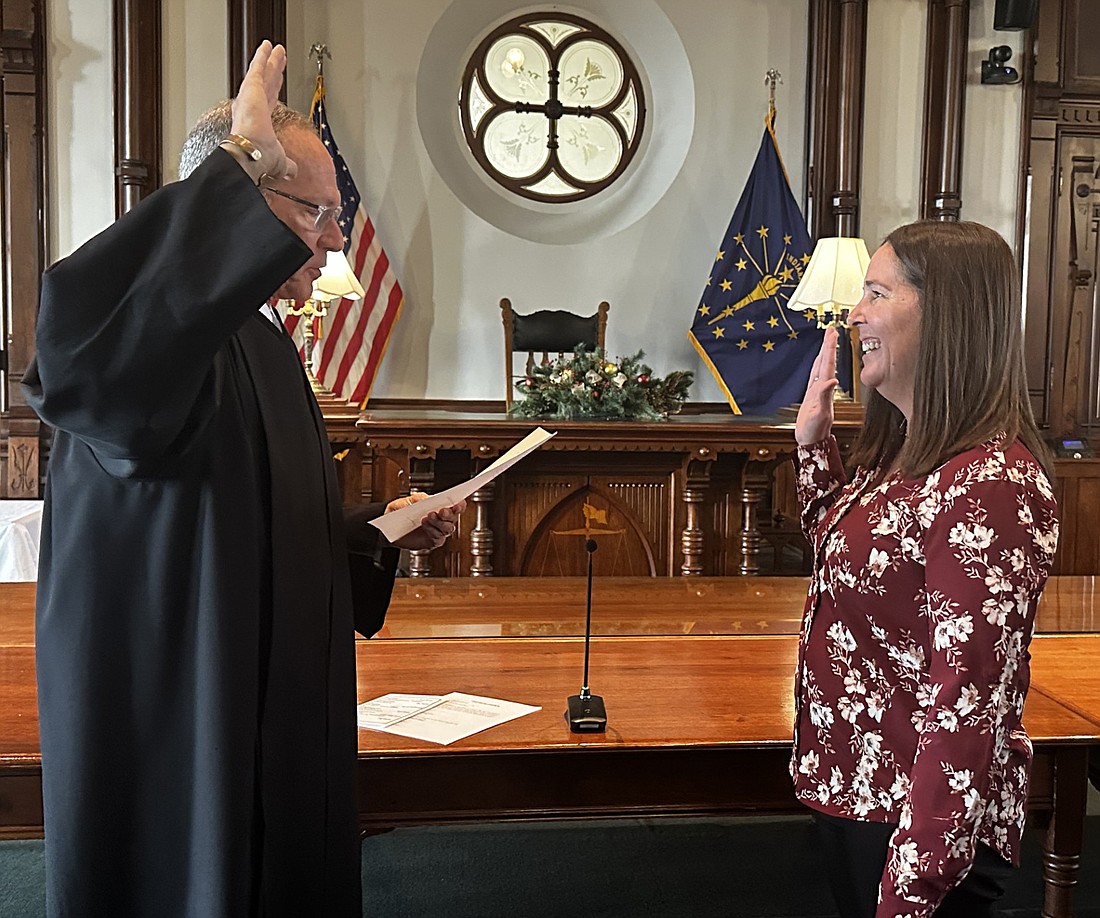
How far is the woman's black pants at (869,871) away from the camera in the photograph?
4.80 ft

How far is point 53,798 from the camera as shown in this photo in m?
1.31

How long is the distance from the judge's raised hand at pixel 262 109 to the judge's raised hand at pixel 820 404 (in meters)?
1.06

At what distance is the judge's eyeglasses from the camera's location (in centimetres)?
135

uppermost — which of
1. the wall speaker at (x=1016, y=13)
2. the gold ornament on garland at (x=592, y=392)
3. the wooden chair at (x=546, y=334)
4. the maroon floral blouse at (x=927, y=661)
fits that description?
the wall speaker at (x=1016, y=13)

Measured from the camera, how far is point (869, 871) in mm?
1539

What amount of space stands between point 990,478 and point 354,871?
3.15ft

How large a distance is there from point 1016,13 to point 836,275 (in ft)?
7.05

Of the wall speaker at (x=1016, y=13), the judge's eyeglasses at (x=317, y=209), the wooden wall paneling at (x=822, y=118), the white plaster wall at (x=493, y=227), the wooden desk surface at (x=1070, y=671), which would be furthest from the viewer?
the wooden wall paneling at (x=822, y=118)

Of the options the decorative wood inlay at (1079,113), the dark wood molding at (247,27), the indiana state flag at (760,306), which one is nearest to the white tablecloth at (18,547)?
the dark wood molding at (247,27)

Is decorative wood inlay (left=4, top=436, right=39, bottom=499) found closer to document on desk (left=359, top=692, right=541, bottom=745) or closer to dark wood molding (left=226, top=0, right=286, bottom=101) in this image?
dark wood molding (left=226, top=0, right=286, bottom=101)

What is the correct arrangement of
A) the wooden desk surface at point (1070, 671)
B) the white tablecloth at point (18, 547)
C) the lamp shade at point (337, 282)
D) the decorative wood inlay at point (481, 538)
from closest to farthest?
the wooden desk surface at point (1070, 671) → the white tablecloth at point (18, 547) → the decorative wood inlay at point (481, 538) → the lamp shade at point (337, 282)

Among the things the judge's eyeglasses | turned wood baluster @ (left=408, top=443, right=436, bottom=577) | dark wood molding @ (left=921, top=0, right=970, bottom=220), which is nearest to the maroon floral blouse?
the judge's eyeglasses

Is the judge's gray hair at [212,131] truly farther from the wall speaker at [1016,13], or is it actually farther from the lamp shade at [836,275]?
the wall speaker at [1016,13]

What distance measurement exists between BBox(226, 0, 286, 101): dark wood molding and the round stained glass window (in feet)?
3.84
